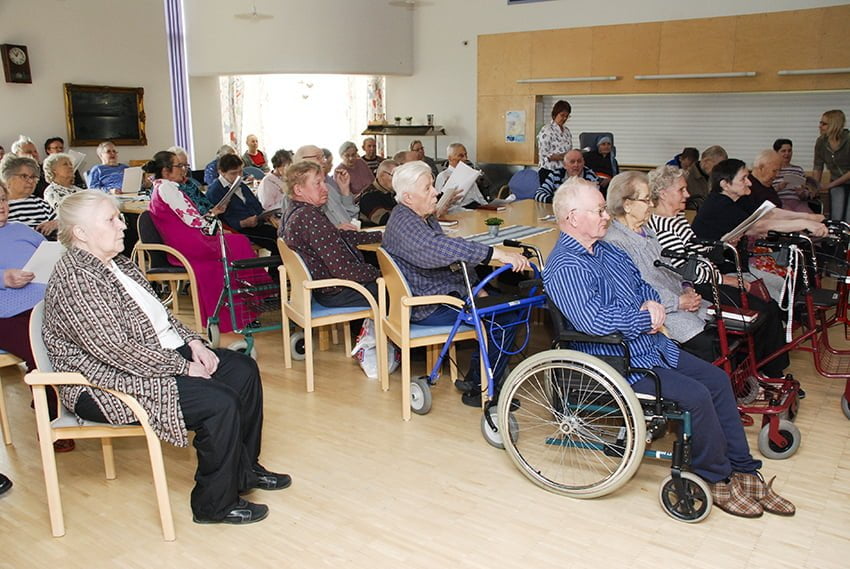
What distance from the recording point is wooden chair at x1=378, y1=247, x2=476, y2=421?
10.5 ft

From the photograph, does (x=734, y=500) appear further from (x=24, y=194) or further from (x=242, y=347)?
(x=24, y=194)

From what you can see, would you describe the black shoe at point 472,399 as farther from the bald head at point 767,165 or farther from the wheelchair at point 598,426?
the bald head at point 767,165

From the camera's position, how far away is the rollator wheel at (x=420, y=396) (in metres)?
3.42

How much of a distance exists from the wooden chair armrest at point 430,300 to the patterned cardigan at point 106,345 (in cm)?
108

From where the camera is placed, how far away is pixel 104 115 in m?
8.54

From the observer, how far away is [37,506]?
8.77ft

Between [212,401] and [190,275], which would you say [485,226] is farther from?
[212,401]

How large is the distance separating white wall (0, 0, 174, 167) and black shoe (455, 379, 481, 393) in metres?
6.43

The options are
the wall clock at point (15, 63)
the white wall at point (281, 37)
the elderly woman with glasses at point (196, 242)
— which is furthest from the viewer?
the white wall at point (281, 37)

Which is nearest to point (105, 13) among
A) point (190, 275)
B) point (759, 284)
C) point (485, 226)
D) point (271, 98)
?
point (271, 98)

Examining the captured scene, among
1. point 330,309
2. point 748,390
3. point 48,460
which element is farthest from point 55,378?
point 748,390

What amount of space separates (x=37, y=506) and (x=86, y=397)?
2.12 feet

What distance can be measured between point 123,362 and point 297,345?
6.43 feet

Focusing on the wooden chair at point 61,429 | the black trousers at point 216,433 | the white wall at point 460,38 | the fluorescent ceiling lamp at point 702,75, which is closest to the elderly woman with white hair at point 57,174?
the wooden chair at point 61,429
